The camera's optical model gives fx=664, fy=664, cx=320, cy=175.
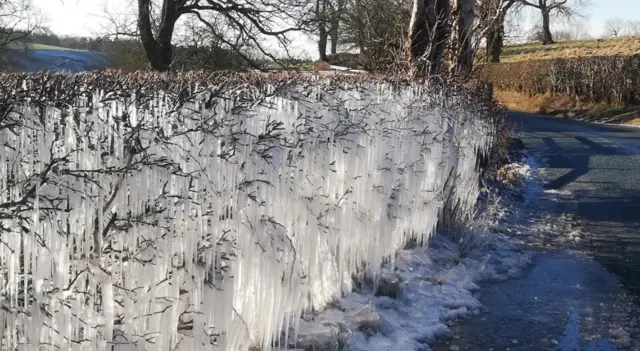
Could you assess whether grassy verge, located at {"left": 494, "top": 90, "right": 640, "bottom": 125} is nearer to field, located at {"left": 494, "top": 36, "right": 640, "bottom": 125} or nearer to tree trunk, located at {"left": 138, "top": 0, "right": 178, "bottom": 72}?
field, located at {"left": 494, "top": 36, "right": 640, "bottom": 125}

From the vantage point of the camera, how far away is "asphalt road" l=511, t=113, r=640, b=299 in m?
7.08

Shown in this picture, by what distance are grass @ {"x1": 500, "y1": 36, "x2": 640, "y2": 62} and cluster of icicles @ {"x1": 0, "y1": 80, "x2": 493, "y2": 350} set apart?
103 ft

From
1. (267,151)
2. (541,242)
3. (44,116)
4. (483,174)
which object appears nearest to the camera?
(44,116)

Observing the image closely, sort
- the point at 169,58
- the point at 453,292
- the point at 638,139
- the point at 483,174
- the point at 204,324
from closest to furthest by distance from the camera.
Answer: the point at 204,324, the point at 453,292, the point at 483,174, the point at 169,58, the point at 638,139

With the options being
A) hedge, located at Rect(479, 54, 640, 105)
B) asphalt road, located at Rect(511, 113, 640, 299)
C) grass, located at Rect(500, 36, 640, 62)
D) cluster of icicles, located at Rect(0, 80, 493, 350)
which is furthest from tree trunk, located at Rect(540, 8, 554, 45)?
cluster of icicles, located at Rect(0, 80, 493, 350)

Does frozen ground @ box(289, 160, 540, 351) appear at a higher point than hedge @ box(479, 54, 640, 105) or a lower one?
lower

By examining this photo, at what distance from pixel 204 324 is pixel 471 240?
4.37 meters

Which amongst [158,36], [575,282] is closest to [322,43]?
[158,36]

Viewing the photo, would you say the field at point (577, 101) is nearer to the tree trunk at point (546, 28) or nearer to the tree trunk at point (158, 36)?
the tree trunk at point (546, 28)

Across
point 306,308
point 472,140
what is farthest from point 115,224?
point 472,140

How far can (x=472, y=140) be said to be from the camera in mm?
7938

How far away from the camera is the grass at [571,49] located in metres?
35.2

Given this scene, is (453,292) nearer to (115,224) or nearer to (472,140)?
(472,140)

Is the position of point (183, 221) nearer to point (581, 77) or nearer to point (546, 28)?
point (581, 77)
